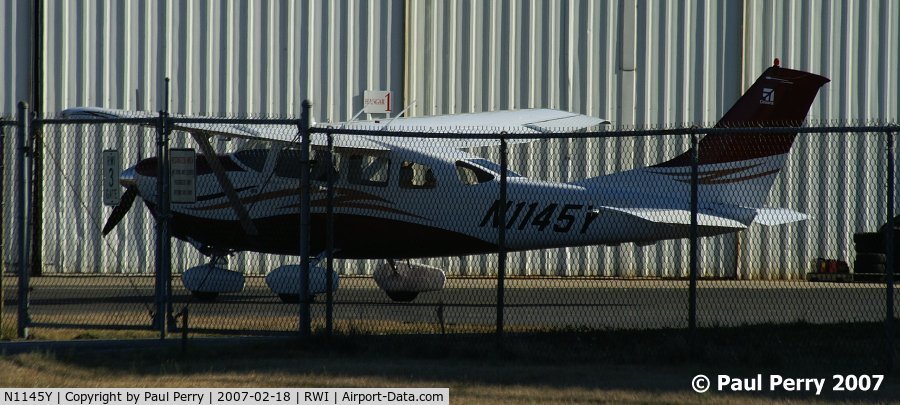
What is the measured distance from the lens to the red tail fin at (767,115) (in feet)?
47.3

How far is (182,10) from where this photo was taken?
2152cm

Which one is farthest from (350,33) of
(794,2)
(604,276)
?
(794,2)

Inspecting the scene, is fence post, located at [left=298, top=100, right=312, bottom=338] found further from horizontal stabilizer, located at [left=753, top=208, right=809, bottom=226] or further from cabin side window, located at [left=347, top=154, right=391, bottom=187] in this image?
horizontal stabilizer, located at [left=753, top=208, right=809, bottom=226]

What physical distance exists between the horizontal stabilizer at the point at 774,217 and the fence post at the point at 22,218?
8.20m

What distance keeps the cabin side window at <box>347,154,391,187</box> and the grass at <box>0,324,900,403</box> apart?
4.65 meters

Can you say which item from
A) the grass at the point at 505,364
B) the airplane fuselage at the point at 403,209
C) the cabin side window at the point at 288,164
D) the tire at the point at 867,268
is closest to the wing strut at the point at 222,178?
the airplane fuselage at the point at 403,209

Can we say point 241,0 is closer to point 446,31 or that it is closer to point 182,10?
point 182,10

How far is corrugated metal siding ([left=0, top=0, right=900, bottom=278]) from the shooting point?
70.0 ft

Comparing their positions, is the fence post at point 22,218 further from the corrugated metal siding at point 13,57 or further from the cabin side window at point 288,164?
the corrugated metal siding at point 13,57

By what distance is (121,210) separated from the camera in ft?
51.3

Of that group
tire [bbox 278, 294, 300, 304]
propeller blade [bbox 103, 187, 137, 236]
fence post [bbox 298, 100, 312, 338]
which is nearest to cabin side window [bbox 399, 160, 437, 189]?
tire [bbox 278, 294, 300, 304]

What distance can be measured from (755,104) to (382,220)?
4844 mm

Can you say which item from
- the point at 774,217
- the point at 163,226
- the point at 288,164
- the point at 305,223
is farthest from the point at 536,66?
the point at 163,226

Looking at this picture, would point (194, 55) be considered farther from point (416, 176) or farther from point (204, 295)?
point (416, 176)
